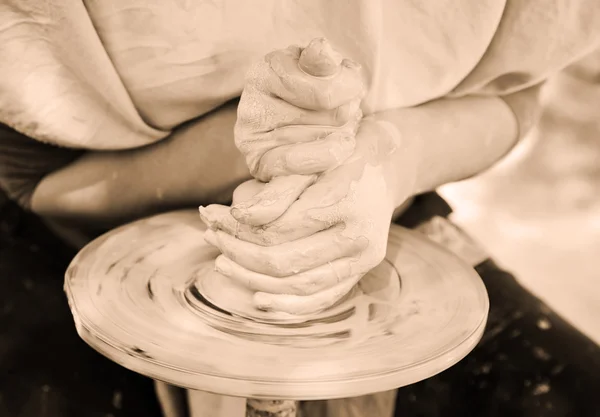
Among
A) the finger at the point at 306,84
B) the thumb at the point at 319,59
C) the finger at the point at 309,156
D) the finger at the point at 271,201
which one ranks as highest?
the thumb at the point at 319,59

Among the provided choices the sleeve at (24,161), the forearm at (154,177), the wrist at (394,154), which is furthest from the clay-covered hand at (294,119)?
the sleeve at (24,161)

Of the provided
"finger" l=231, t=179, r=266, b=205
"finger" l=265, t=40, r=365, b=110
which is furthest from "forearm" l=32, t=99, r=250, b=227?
"finger" l=265, t=40, r=365, b=110

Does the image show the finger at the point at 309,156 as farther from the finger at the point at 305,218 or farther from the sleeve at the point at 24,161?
the sleeve at the point at 24,161

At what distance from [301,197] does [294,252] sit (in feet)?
0.27

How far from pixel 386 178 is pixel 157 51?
0.50 m

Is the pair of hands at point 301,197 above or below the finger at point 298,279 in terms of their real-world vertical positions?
above

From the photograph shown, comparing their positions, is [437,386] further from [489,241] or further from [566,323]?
[489,241]

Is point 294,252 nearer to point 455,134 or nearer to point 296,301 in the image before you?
point 296,301

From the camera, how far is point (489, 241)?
2639 millimetres

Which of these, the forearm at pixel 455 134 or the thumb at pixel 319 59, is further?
the forearm at pixel 455 134

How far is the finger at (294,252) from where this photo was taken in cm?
87

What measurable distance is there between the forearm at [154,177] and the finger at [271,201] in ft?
1.33

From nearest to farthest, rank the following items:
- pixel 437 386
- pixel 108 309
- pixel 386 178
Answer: pixel 108 309 → pixel 386 178 → pixel 437 386

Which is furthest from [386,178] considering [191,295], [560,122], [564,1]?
[560,122]
